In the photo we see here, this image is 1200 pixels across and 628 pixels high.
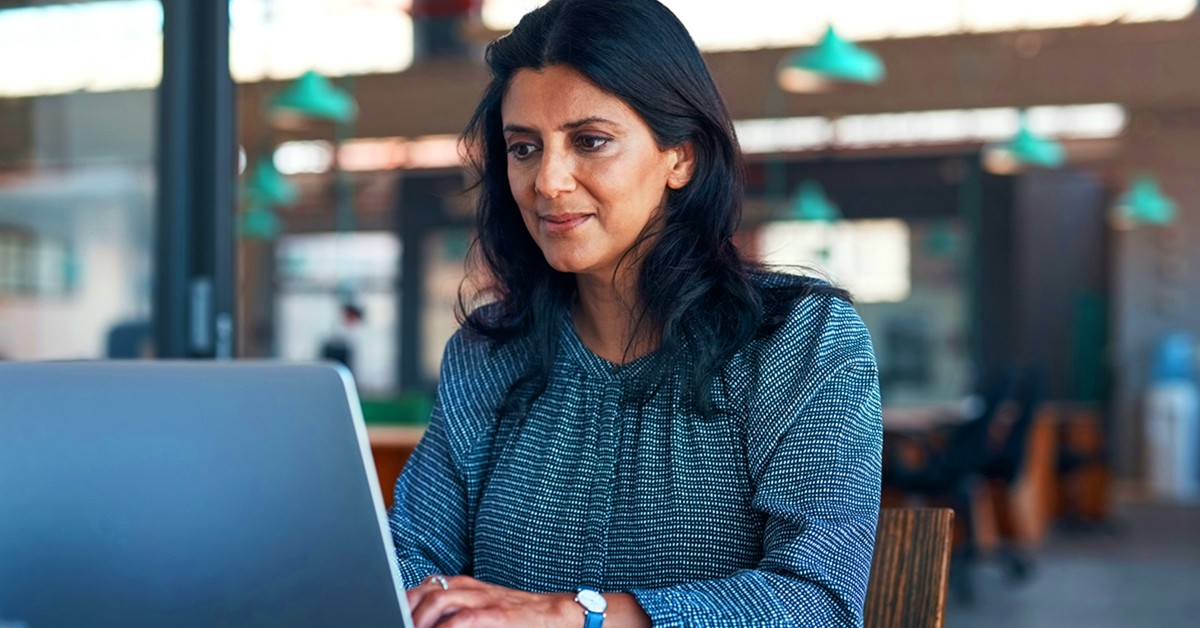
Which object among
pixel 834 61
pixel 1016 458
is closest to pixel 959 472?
pixel 1016 458

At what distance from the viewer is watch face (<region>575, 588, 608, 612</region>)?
3.90ft

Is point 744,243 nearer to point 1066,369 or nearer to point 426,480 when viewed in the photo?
point 426,480

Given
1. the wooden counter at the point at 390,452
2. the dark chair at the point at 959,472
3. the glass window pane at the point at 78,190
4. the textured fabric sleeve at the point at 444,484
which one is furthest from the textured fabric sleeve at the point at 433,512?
the dark chair at the point at 959,472

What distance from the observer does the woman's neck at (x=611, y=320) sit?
1607 mm

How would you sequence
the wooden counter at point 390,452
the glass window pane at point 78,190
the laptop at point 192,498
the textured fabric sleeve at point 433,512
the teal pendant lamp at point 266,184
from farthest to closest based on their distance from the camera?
the teal pendant lamp at point 266,184, the wooden counter at point 390,452, the glass window pane at point 78,190, the textured fabric sleeve at point 433,512, the laptop at point 192,498

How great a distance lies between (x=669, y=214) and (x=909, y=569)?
49cm

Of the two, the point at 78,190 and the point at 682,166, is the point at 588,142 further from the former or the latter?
the point at 78,190

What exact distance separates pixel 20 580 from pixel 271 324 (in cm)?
1105

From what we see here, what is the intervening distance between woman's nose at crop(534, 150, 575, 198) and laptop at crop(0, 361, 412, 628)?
61 cm

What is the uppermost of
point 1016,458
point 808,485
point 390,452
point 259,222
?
point 259,222

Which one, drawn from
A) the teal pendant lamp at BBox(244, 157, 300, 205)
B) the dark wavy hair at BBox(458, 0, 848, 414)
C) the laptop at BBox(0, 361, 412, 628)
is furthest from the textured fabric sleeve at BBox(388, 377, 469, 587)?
the teal pendant lamp at BBox(244, 157, 300, 205)

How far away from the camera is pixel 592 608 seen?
1188 mm

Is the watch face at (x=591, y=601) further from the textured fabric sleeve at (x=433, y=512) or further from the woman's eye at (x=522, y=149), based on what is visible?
the woman's eye at (x=522, y=149)

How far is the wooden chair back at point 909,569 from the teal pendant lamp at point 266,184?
7.76m
